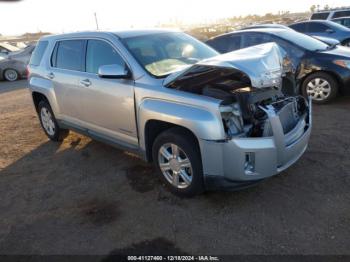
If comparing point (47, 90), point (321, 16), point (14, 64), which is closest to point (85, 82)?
point (47, 90)

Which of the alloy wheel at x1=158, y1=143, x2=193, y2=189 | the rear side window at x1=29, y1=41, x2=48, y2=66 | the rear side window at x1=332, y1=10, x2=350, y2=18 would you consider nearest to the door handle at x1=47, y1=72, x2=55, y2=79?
the rear side window at x1=29, y1=41, x2=48, y2=66

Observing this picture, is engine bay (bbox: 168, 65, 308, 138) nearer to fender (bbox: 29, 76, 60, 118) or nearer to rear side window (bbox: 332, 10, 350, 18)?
fender (bbox: 29, 76, 60, 118)

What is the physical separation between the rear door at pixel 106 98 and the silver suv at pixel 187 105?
13 mm

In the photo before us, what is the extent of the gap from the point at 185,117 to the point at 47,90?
3076 millimetres

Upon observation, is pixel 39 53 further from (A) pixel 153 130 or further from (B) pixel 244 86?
(B) pixel 244 86

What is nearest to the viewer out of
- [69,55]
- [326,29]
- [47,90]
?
[69,55]

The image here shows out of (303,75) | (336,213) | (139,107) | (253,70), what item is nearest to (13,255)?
(139,107)

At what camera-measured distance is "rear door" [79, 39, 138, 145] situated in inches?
159

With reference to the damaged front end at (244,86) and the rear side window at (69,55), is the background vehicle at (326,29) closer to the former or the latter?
the damaged front end at (244,86)

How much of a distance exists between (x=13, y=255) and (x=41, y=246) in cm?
25

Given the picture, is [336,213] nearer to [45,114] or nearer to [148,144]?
[148,144]

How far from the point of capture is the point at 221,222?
3.35 metres

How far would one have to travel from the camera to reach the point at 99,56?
446 centimetres

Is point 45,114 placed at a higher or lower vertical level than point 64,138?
higher
